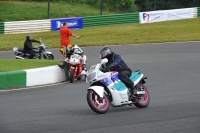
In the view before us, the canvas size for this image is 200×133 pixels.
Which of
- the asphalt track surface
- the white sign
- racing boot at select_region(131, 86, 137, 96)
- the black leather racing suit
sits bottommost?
the asphalt track surface

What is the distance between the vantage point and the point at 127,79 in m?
11.0

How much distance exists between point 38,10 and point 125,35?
53.7 ft

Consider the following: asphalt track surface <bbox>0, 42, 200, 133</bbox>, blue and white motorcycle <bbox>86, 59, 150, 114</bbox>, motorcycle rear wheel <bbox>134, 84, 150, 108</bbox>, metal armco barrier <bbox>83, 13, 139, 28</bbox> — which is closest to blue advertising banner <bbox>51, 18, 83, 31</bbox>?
metal armco barrier <bbox>83, 13, 139, 28</bbox>

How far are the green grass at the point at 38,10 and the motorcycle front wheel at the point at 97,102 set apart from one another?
34934 millimetres

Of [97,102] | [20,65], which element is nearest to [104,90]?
[97,102]

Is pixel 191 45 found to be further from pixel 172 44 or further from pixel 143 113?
pixel 143 113

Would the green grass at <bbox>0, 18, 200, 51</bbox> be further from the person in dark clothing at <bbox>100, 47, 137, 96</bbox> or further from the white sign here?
the person in dark clothing at <bbox>100, 47, 137, 96</bbox>

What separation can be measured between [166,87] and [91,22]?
78.9 feet

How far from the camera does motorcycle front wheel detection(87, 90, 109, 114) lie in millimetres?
10359

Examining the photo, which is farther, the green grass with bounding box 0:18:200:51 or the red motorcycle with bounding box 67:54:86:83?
the green grass with bounding box 0:18:200:51

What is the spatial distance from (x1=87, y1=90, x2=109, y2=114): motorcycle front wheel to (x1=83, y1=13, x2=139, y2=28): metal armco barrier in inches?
1087

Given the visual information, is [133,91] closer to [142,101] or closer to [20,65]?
[142,101]

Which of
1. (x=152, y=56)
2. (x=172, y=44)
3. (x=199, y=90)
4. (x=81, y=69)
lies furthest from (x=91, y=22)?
(x=199, y=90)

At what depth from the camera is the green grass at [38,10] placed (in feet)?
151
